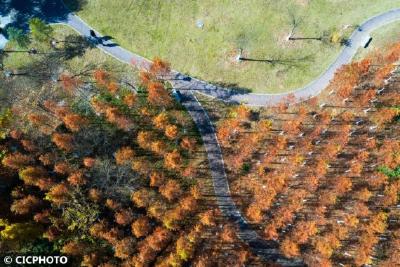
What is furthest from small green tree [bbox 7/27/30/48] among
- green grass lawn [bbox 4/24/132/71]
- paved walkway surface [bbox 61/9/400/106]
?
paved walkway surface [bbox 61/9/400/106]

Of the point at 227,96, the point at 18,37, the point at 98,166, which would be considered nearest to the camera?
the point at 98,166

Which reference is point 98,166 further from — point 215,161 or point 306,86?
point 306,86

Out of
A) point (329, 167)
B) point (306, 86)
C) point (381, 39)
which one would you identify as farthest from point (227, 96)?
point (381, 39)

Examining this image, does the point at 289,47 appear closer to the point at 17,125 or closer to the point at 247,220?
the point at 247,220

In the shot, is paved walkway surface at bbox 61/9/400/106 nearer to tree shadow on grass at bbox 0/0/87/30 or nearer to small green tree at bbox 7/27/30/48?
tree shadow on grass at bbox 0/0/87/30

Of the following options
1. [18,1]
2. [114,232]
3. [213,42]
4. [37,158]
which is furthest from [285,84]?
[18,1]
